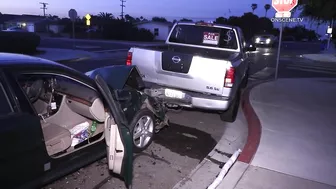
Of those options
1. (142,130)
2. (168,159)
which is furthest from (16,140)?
(168,159)

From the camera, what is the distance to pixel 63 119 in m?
3.95

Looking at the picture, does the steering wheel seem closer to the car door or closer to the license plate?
the car door

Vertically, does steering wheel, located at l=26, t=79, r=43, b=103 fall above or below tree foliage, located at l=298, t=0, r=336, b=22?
below

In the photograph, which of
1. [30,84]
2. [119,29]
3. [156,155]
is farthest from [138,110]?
[119,29]

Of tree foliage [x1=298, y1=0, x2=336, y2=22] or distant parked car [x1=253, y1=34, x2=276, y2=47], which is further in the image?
distant parked car [x1=253, y1=34, x2=276, y2=47]

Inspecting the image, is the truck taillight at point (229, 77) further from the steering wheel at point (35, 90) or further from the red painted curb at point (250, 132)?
the steering wheel at point (35, 90)

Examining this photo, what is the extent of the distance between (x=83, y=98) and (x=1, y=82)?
127 cm

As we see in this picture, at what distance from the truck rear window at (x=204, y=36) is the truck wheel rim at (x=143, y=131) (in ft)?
10.9

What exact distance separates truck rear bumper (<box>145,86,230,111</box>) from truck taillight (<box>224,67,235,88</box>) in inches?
10.4

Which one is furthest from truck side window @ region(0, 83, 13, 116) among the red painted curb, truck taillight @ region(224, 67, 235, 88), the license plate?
truck taillight @ region(224, 67, 235, 88)

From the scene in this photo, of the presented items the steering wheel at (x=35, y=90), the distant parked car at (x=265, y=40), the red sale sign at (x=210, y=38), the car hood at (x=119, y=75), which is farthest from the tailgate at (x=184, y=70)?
the distant parked car at (x=265, y=40)

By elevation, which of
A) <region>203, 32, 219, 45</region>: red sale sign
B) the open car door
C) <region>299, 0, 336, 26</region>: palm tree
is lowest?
the open car door

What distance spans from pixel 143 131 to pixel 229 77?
172 cm

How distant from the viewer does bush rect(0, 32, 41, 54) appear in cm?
1656
